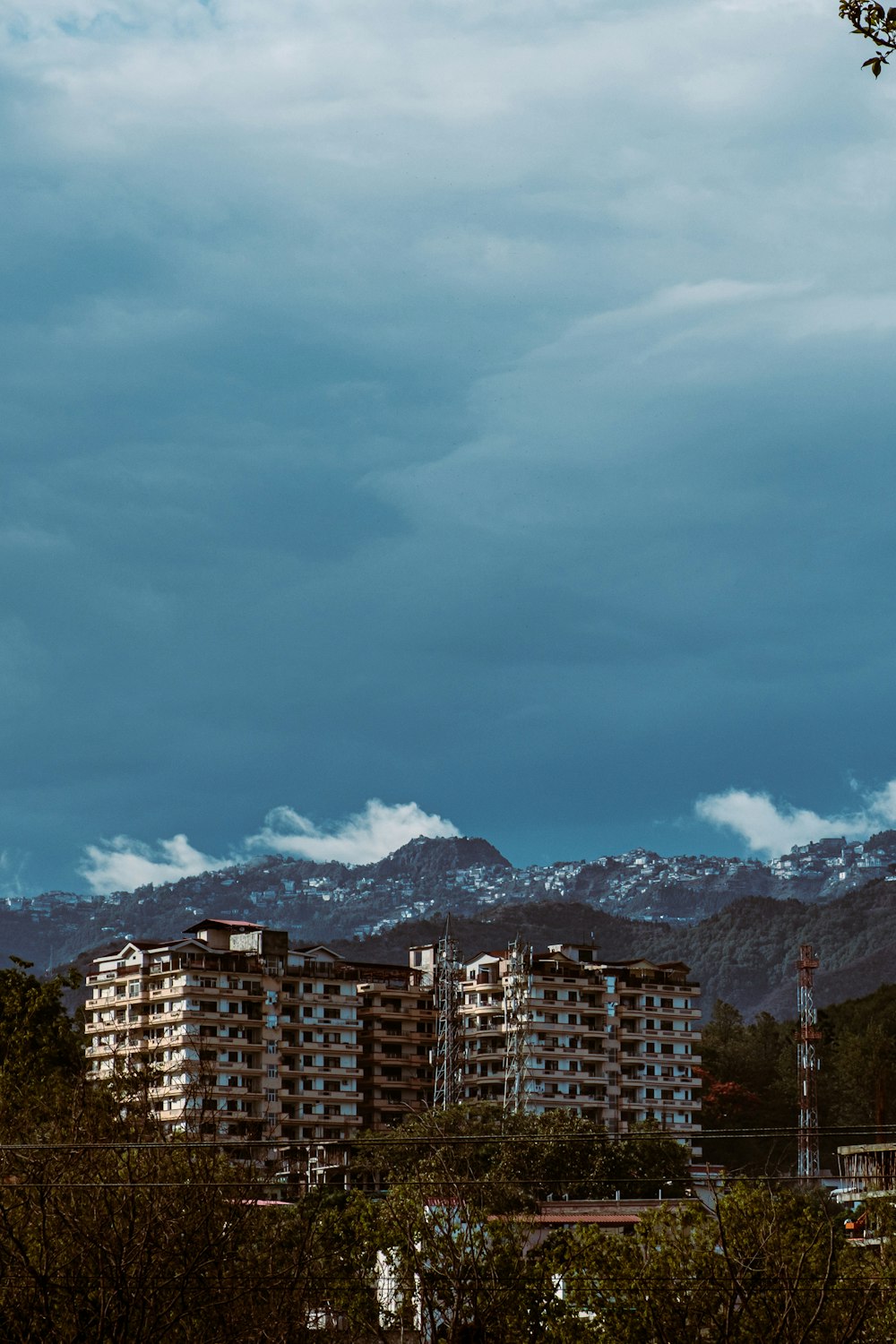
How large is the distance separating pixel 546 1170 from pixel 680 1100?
49344 millimetres

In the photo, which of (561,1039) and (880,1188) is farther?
(561,1039)

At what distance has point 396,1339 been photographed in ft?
140

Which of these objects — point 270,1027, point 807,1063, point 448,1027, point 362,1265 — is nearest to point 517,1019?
point 448,1027

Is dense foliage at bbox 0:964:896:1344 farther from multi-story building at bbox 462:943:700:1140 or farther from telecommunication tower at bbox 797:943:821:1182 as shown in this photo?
multi-story building at bbox 462:943:700:1140

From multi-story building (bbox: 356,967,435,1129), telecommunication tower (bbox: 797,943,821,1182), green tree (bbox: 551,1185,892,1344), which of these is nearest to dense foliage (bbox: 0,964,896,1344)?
green tree (bbox: 551,1185,892,1344)

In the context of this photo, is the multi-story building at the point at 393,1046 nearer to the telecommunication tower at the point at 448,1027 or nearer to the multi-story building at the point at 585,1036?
the telecommunication tower at the point at 448,1027

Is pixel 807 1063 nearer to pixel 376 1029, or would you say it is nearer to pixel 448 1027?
pixel 448 1027

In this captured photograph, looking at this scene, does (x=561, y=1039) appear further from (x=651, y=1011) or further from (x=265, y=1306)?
(x=265, y=1306)

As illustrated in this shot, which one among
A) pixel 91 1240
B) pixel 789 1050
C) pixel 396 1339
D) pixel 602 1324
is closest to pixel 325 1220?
pixel 396 1339

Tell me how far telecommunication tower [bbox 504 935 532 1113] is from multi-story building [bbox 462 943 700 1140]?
0.09 m

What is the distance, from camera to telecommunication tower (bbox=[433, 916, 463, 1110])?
12769 cm

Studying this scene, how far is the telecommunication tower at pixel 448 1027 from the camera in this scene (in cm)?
12769

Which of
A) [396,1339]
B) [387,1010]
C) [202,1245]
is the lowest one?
[396,1339]

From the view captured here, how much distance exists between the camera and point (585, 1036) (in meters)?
143
